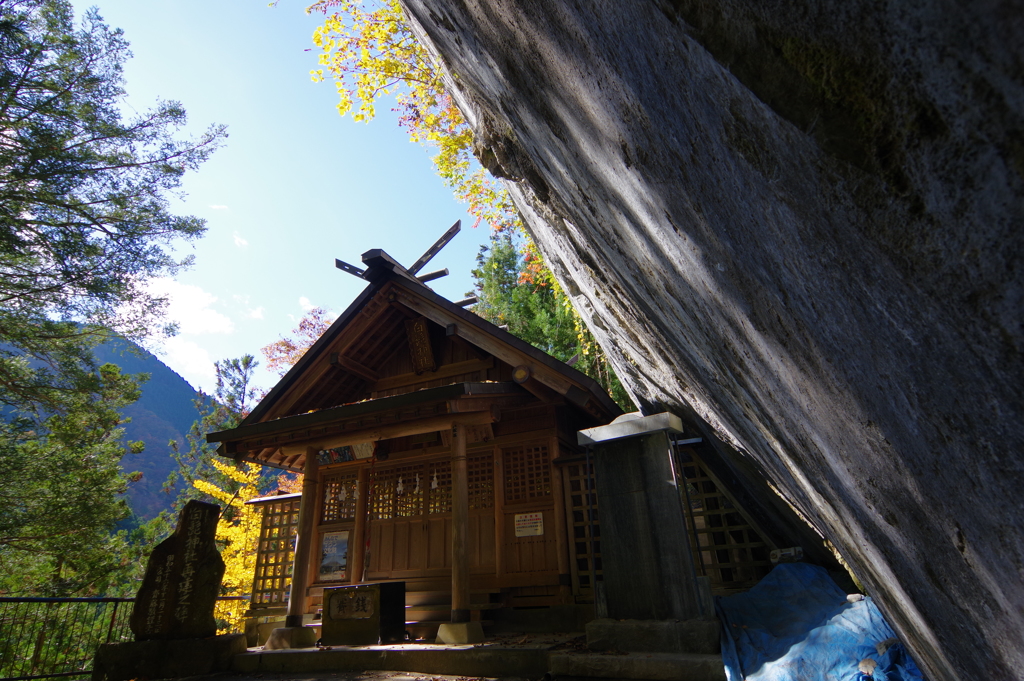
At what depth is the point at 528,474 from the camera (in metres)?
9.09

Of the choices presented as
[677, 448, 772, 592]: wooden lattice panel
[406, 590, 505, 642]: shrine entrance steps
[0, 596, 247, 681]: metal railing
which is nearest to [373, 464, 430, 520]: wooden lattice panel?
[406, 590, 505, 642]: shrine entrance steps

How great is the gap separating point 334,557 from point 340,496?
111 cm

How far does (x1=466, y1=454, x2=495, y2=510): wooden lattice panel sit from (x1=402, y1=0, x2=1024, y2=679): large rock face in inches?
295

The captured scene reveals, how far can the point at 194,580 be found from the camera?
24.3 ft

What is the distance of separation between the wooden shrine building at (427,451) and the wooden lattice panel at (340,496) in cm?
3

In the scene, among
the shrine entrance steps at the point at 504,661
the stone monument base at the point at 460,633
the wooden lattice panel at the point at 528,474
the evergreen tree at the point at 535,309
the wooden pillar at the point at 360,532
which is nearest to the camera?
the shrine entrance steps at the point at 504,661

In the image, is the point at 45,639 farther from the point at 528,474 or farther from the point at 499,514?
the point at 528,474

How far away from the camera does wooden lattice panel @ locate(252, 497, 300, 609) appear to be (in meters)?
10.3

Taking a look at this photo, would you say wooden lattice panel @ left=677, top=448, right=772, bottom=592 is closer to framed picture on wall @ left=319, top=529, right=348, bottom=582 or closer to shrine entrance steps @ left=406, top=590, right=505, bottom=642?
shrine entrance steps @ left=406, top=590, right=505, bottom=642

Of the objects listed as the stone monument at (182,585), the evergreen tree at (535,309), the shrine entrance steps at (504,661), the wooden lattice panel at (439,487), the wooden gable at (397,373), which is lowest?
the shrine entrance steps at (504,661)

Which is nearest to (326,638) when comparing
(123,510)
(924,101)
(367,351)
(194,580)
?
(194,580)

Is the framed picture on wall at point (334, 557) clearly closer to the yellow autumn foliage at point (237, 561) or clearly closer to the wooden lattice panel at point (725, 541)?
the wooden lattice panel at point (725, 541)

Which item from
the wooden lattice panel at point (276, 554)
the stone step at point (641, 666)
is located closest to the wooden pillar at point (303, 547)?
the wooden lattice panel at point (276, 554)

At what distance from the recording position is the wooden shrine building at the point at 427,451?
809cm
